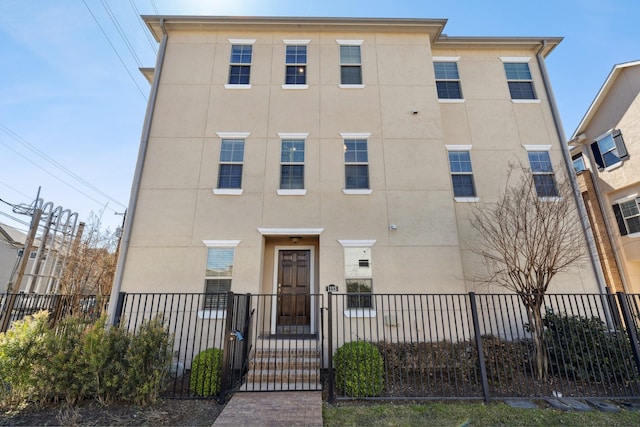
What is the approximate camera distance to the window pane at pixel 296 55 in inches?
370

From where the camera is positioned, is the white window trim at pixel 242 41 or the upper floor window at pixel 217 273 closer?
the upper floor window at pixel 217 273

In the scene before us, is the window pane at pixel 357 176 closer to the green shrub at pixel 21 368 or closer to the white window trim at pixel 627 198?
the green shrub at pixel 21 368

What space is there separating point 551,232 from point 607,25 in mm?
8891

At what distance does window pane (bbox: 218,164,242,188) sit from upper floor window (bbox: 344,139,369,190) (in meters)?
3.21

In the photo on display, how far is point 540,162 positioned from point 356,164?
6.17 metres

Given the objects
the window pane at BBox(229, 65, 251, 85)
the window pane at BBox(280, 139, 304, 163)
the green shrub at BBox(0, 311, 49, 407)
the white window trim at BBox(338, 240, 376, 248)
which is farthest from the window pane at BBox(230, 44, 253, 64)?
the green shrub at BBox(0, 311, 49, 407)

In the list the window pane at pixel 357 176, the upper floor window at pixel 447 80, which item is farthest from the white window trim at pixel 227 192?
the upper floor window at pixel 447 80

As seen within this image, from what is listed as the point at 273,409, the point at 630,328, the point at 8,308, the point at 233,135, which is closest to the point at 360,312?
the point at 273,409

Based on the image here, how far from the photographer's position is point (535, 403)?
500 centimetres

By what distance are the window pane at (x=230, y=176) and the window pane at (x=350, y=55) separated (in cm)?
511

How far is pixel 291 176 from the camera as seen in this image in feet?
27.2

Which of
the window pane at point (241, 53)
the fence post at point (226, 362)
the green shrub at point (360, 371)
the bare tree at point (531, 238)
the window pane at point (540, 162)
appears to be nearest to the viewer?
the fence post at point (226, 362)

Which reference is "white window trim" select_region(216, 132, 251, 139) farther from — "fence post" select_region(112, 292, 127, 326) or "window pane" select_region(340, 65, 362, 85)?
"fence post" select_region(112, 292, 127, 326)

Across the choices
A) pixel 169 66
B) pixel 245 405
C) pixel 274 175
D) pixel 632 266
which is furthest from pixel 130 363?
pixel 632 266
